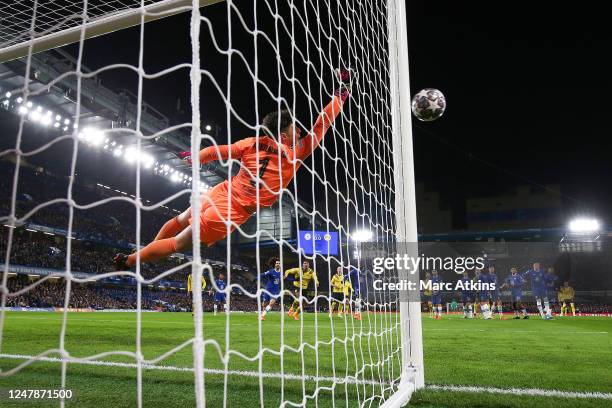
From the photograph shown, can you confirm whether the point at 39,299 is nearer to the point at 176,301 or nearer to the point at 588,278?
the point at 176,301

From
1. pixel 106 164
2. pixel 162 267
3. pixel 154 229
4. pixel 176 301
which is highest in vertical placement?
pixel 106 164

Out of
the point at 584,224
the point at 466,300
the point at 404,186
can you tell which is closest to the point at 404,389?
the point at 404,186

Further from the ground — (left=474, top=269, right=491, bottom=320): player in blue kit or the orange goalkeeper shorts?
the orange goalkeeper shorts

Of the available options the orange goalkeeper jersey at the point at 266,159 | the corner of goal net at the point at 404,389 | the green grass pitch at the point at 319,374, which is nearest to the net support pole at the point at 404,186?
the corner of goal net at the point at 404,389

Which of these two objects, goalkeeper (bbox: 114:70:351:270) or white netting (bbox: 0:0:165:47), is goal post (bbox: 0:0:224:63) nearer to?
white netting (bbox: 0:0:165:47)

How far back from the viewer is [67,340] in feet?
17.5

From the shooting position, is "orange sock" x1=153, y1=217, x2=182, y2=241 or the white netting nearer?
"orange sock" x1=153, y1=217, x2=182, y2=241

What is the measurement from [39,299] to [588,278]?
2829cm

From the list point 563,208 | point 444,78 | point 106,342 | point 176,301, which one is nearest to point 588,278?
point 563,208

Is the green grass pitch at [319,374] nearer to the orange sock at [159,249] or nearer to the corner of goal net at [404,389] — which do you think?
the corner of goal net at [404,389]

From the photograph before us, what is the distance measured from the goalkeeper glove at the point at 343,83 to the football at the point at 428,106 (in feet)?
5.95

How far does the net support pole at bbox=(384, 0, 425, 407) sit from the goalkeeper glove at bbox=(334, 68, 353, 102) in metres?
0.51

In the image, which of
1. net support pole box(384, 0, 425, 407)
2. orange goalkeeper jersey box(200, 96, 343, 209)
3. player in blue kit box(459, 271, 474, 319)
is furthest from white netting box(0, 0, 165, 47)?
player in blue kit box(459, 271, 474, 319)

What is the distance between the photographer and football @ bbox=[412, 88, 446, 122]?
15.5 ft
